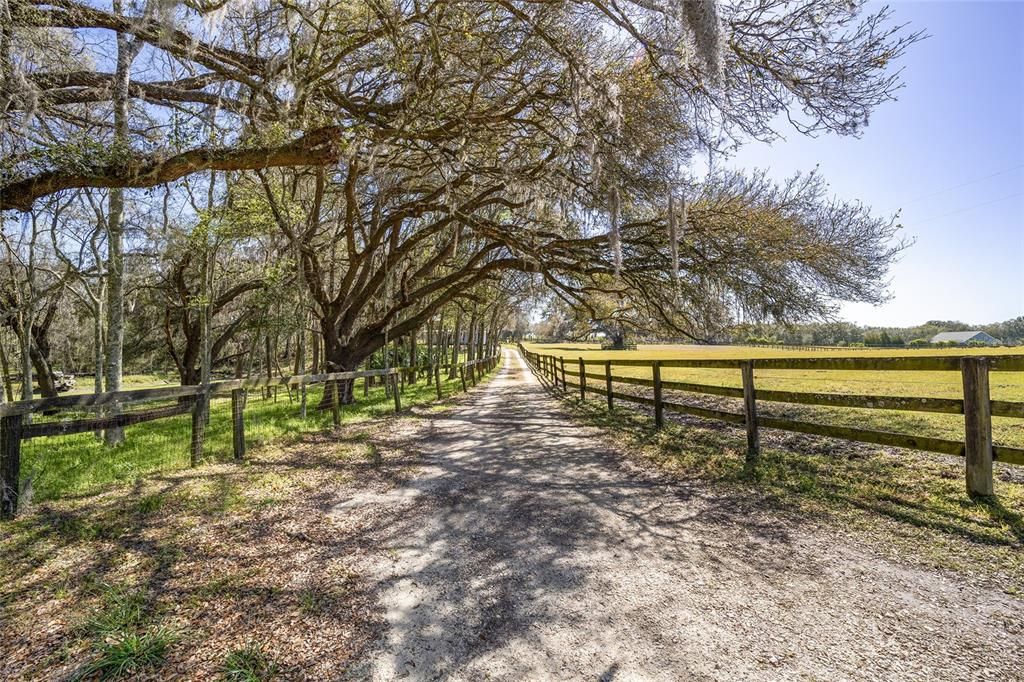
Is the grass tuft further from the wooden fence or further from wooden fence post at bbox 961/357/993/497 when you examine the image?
wooden fence post at bbox 961/357/993/497

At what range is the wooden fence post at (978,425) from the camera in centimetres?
350

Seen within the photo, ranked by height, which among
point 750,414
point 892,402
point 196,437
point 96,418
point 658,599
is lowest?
point 658,599

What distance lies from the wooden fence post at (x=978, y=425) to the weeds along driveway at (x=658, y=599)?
144 centimetres

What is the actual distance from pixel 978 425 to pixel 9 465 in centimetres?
820

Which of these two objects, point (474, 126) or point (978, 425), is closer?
point (978, 425)

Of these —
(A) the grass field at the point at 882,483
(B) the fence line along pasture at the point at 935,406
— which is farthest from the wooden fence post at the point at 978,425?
(A) the grass field at the point at 882,483

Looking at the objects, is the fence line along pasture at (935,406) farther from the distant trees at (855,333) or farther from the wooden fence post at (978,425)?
the distant trees at (855,333)

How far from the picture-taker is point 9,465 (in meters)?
4.02

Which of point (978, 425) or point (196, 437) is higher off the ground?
point (978, 425)

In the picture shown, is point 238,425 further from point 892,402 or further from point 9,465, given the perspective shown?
point 892,402

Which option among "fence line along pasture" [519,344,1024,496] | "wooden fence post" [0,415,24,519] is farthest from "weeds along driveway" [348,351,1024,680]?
"wooden fence post" [0,415,24,519]

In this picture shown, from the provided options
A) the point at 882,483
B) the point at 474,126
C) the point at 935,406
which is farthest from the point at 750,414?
the point at 474,126

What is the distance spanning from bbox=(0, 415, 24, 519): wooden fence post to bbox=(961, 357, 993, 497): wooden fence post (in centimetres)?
801

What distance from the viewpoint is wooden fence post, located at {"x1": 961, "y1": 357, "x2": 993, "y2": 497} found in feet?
11.5
